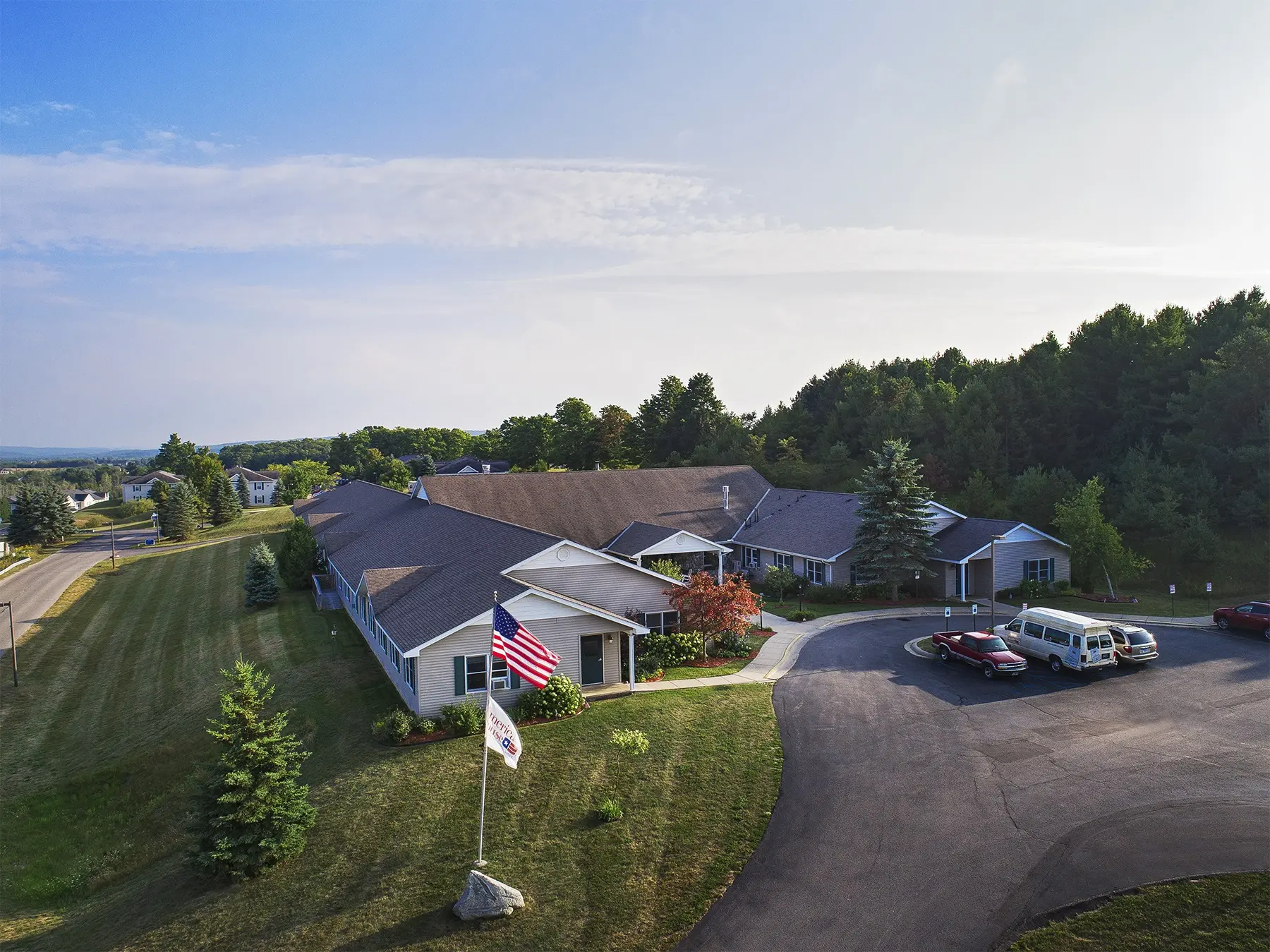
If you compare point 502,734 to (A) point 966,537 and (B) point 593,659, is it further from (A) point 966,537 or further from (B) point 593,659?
(A) point 966,537

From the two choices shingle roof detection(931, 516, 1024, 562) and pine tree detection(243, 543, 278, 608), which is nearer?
shingle roof detection(931, 516, 1024, 562)

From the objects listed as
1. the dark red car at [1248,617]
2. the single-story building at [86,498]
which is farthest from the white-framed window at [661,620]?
the single-story building at [86,498]

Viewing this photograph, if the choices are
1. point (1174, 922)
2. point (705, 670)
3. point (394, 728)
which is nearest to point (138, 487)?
point (394, 728)

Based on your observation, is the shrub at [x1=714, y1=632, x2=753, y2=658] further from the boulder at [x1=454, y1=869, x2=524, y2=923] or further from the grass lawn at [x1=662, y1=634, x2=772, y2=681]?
the boulder at [x1=454, y1=869, x2=524, y2=923]

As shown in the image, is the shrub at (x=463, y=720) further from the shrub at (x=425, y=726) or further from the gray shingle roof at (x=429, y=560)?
the gray shingle roof at (x=429, y=560)

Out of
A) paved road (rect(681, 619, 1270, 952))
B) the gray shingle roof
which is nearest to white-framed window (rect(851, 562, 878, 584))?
paved road (rect(681, 619, 1270, 952))

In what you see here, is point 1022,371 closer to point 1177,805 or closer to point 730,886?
point 1177,805

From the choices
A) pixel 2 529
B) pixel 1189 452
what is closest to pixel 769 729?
pixel 1189 452
